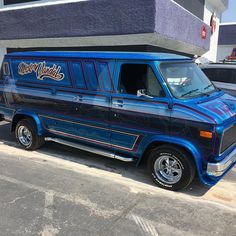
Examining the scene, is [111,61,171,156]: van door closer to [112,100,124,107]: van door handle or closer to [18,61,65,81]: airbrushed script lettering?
[112,100,124,107]: van door handle

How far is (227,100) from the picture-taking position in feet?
17.5

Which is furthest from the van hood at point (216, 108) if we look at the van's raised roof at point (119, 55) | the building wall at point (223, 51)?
the building wall at point (223, 51)

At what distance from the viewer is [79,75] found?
18.9 feet

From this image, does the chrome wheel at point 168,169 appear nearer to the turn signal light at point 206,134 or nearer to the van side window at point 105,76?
the turn signal light at point 206,134

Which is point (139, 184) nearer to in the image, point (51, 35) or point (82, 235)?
Answer: point (82, 235)

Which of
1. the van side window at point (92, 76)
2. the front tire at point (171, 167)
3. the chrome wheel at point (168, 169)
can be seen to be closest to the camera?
the front tire at point (171, 167)

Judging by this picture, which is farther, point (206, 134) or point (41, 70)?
point (41, 70)

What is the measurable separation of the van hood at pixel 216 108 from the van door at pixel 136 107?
1.68ft

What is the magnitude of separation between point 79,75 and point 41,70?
1041 millimetres

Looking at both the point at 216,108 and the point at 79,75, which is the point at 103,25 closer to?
the point at 79,75

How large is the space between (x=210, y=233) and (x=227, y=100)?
2.44m

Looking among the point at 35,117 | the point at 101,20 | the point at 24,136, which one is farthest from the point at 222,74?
the point at 24,136

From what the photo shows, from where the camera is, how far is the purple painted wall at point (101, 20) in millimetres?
9734

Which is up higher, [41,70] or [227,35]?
[227,35]
